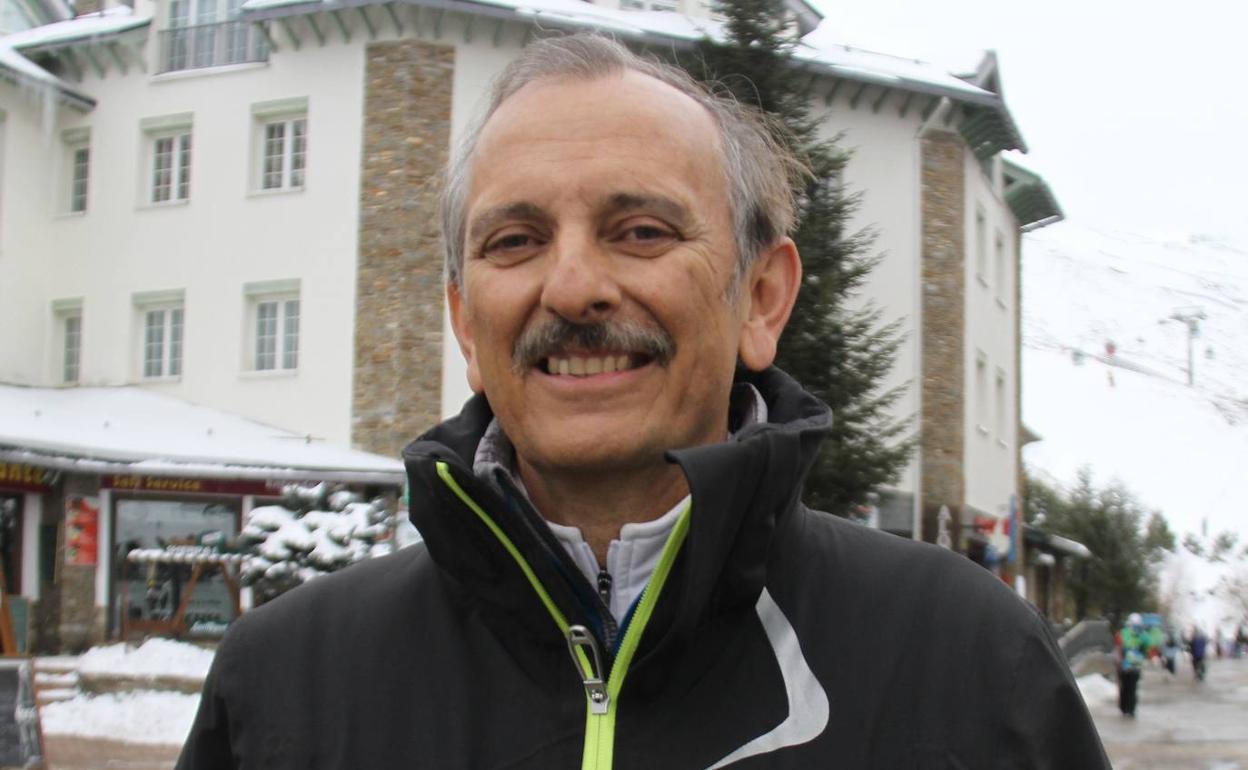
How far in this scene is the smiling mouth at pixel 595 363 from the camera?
202 cm

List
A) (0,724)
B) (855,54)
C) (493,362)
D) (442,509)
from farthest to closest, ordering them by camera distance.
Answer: (855,54) → (0,724) → (493,362) → (442,509)

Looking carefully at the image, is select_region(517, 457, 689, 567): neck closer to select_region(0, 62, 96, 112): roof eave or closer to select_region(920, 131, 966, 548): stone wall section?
select_region(920, 131, 966, 548): stone wall section

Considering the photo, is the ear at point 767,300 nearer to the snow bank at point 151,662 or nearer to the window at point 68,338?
the snow bank at point 151,662

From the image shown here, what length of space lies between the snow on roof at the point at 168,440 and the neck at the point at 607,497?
60.4 ft

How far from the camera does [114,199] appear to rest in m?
23.8

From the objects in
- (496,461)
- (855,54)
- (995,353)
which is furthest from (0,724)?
(995,353)

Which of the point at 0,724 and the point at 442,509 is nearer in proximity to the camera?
the point at 442,509

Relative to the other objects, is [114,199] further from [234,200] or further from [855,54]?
[855,54]

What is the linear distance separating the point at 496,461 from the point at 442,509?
0.90ft

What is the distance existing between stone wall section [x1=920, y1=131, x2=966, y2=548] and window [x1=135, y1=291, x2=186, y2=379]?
12194 millimetres

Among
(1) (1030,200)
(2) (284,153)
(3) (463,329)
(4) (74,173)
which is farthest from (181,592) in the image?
(3) (463,329)

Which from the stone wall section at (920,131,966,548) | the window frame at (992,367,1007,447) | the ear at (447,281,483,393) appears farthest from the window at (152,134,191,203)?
the ear at (447,281,483,393)

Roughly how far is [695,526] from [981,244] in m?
26.5

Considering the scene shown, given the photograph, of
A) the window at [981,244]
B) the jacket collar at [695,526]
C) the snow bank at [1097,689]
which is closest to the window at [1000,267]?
the window at [981,244]
